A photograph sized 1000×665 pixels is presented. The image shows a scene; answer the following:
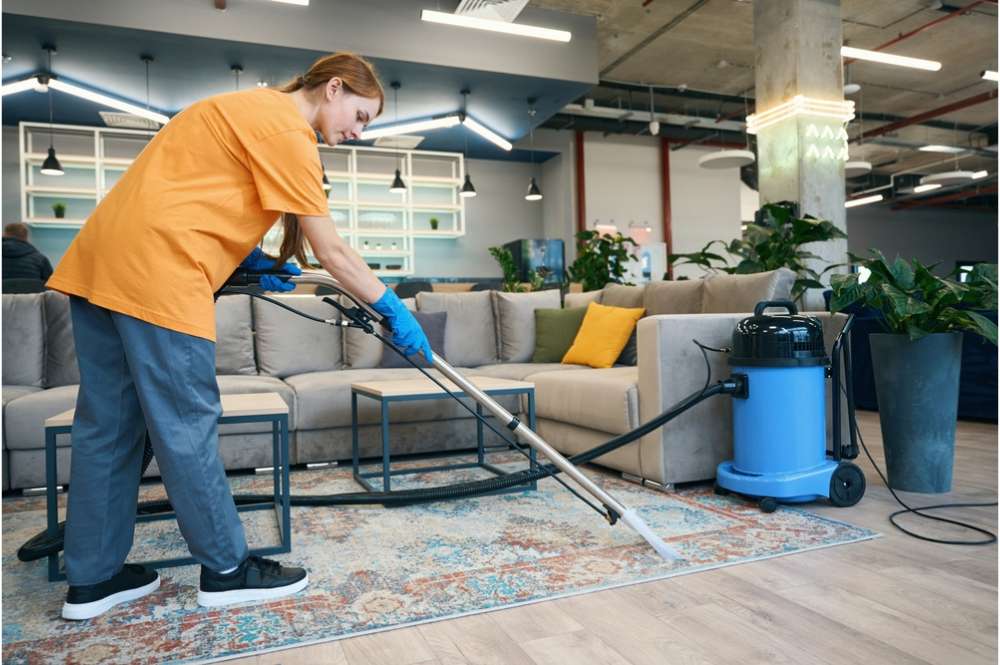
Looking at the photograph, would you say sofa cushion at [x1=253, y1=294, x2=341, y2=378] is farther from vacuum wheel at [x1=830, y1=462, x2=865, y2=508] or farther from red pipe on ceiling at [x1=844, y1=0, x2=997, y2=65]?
red pipe on ceiling at [x1=844, y1=0, x2=997, y2=65]

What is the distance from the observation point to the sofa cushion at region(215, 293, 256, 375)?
3.82 meters

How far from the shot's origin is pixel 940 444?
2801mm

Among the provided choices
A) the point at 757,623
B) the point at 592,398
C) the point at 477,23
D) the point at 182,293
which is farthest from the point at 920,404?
the point at 477,23

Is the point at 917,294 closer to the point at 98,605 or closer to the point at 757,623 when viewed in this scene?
the point at 757,623

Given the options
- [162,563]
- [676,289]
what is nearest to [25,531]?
[162,563]

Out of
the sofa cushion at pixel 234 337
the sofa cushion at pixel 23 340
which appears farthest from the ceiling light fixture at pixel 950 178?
the sofa cushion at pixel 23 340

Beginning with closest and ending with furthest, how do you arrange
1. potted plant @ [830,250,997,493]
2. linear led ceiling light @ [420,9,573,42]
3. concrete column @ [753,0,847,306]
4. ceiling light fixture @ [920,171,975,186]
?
potted plant @ [830,250,997,493]
linear led ceiling light @ [420,9,573,42]
concrete column @ [753,0,847,306]
ceiling light fixture @ [920,171,975,186]

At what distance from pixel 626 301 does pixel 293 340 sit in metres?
1.90

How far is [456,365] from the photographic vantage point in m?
4.44

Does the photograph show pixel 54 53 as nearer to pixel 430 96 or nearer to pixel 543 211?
pixel 430 96

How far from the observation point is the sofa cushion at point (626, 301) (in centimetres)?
401

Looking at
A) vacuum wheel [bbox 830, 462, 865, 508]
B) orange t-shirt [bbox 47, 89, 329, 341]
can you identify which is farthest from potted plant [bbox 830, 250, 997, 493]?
orange t-shirt [bbox 47, 89, 329, 341]

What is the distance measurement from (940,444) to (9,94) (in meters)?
7.88

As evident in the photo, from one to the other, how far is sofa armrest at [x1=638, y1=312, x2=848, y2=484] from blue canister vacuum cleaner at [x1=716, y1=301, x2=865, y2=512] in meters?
0.27
